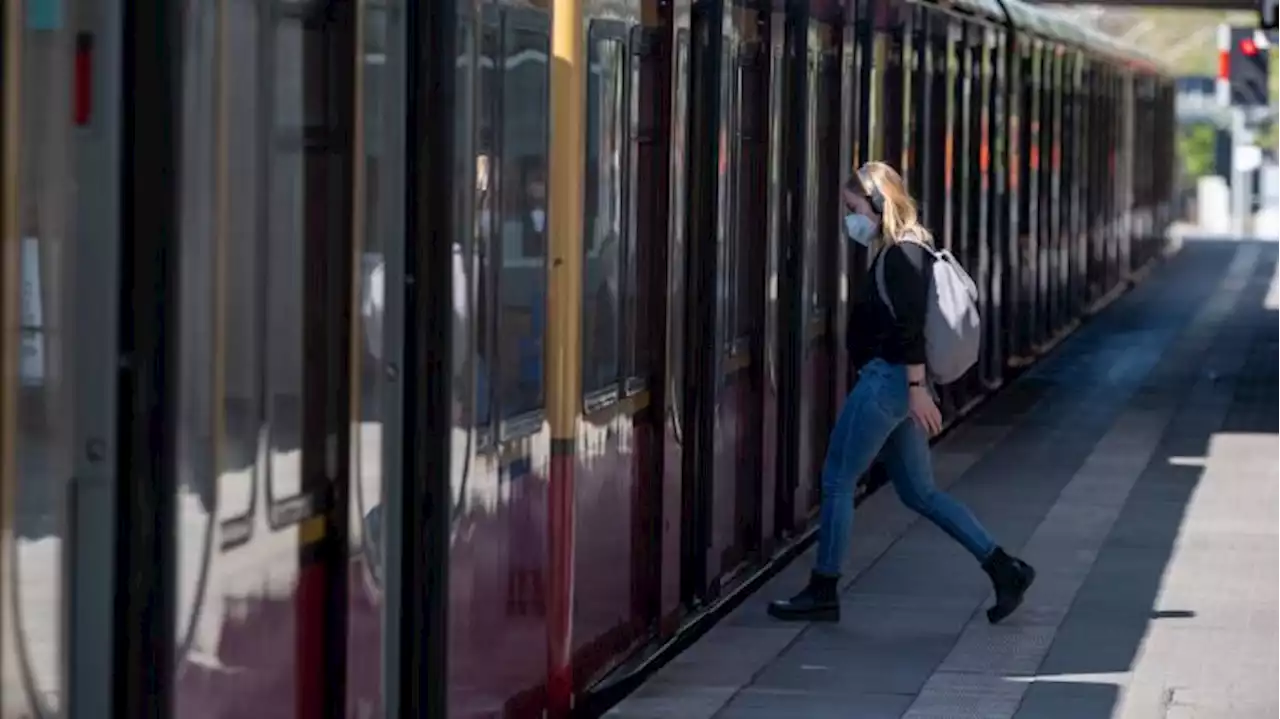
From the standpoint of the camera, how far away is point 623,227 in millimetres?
8938

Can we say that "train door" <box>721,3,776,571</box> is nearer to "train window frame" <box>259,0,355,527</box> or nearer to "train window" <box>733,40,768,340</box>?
"train window" <box>733,40,768,340</box>

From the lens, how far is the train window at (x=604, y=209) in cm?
837

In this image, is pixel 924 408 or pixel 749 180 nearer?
pixel 924 408

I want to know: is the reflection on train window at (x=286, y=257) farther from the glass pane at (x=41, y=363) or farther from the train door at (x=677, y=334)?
the train door at (x=677, y=334)

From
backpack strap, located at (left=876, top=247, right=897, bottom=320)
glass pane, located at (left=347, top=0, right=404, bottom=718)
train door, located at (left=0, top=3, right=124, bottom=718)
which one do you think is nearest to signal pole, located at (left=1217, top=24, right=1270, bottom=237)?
backpack strap, located at (left=876, top=247, right=897, bottom=320)

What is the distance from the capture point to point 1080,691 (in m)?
9.31

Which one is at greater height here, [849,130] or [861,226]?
[849,130]

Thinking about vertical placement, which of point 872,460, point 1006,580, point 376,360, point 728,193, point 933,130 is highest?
point 933,130

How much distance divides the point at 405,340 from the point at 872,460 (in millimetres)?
4159

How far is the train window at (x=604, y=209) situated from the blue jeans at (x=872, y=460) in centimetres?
152

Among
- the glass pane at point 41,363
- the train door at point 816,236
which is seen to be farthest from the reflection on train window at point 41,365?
the train door at point 816,236

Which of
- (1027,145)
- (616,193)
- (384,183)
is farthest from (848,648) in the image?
(1027,145)

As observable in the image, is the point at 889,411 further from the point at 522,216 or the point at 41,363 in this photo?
the point at 41,363

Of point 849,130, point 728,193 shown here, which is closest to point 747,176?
point 728,193
